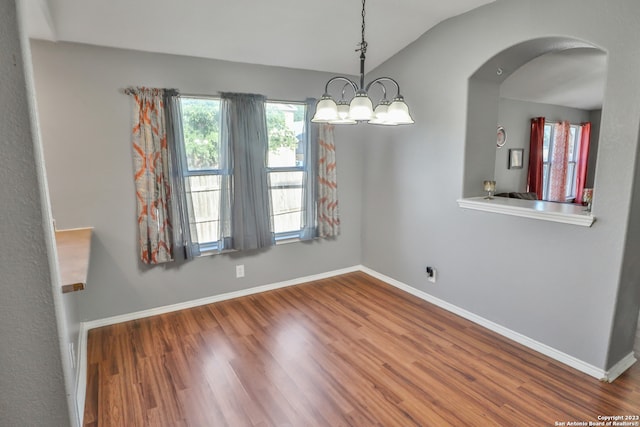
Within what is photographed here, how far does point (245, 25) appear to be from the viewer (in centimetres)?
300

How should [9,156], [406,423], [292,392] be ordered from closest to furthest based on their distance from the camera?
1. [9,156]
2. [406,423]
3. [292,392]

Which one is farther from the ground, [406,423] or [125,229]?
[125,229]

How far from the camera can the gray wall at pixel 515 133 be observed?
18.8 ft

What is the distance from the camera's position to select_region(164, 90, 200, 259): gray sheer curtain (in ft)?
10.6

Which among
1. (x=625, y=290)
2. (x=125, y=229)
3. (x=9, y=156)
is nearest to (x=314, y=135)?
(x=125, y=229)

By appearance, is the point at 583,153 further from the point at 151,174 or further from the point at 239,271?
the point at 151,174

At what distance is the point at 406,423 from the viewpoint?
6.86 feet

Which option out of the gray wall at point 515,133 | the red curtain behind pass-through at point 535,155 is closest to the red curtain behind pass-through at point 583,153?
the gray wall at point 515,133

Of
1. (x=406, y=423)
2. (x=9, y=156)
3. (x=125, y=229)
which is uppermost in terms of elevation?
(x=9, y=156)

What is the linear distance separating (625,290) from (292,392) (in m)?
2.35

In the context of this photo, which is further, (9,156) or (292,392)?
(292,392)

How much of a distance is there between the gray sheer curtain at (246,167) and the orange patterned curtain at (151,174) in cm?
56

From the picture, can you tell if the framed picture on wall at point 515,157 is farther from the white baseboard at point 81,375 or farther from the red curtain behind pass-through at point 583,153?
the white baseboard at point 81,375

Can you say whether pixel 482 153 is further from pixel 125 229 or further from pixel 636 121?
pixel 125 229
